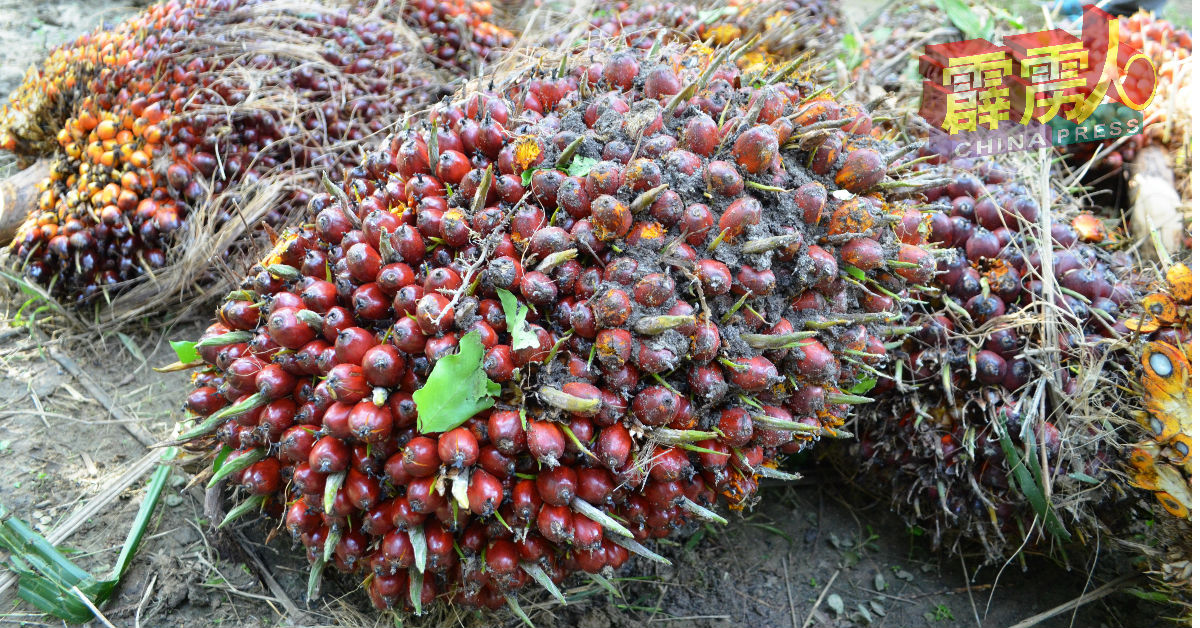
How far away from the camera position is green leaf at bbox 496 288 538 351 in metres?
1.65

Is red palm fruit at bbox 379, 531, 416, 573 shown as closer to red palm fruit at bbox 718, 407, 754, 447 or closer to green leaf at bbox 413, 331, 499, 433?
green leaf at bbox 413, 331, 499, 433

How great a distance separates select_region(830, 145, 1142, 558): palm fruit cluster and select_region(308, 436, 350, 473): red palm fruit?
1.58m

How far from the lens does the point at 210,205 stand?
2.95m

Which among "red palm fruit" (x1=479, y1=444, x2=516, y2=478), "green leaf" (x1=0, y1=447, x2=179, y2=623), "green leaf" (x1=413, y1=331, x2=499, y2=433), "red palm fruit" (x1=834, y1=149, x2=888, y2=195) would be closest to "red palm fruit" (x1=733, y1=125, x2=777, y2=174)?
"red palm fruit" (x1=834, y1=149, x2=888, y2=195)

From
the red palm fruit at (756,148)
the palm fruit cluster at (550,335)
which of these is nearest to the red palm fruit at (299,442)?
the palm fruit cluster at (550,335)

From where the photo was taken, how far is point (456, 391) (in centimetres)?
163

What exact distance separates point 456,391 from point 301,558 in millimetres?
1045

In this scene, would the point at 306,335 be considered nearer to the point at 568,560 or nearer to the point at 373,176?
the point at 373,176

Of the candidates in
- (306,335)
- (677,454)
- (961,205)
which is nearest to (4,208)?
(306,335)

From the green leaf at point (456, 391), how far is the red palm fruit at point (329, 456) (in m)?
0.20

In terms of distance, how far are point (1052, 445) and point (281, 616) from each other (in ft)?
7.92

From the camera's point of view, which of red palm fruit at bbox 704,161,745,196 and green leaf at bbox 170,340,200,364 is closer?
red palm fruit at bbox 704,161,745,196

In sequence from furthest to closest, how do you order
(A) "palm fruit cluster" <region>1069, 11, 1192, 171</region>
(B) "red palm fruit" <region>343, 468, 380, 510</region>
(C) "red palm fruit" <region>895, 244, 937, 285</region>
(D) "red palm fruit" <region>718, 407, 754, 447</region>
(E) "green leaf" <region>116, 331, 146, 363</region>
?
(A) "palm fruit cluster" <region>1069, 11, 1192, 171</region> → (E) "green leaf" <region>116, 331, 146, 363</region> → (C) "red palm fruit" <region>895, 244, 937, 285</region> → (D) "red palm fruit" <region>718, 407, 754, 447</region> → (B) "red palm fruit" <region>343, 468, 380, 510</region>

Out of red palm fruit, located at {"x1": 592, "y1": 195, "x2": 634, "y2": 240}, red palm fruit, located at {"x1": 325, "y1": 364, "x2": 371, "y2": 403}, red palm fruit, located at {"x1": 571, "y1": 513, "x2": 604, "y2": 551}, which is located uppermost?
red palm fruit, located at {"x1": 592, "y1": 195, "x2": 634, "y2": 240}
